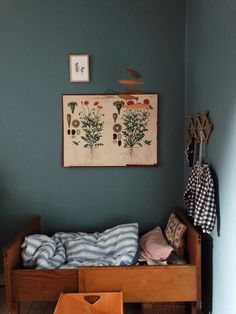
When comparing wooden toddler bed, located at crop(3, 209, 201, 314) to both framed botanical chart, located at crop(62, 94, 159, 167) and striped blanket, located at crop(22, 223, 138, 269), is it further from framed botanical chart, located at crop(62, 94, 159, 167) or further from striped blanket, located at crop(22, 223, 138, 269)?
framed botanical chart, located at crop(62, 94, 159, 167)

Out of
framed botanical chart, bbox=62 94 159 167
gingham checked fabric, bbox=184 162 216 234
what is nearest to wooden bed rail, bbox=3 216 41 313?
framed botanical chart, bbox=62 94 159 167

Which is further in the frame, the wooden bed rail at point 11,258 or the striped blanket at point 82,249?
the striped blanket at point 82,249

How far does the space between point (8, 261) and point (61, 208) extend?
0.78 meters

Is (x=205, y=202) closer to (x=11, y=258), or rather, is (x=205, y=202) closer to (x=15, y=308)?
(x=11, y=258)

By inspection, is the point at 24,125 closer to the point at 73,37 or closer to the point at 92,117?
the point at 92,117

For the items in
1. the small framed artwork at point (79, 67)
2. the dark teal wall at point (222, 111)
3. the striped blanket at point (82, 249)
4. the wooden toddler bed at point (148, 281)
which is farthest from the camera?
the small framed artwork at point (79, 67)

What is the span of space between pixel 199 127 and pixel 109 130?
0.78 metres

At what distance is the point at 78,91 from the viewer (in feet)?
8.95

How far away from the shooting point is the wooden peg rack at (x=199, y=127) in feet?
6.88

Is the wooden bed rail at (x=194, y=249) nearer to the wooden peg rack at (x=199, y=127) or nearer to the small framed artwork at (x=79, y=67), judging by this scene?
the wooden peg rack at (x=199, y=127)

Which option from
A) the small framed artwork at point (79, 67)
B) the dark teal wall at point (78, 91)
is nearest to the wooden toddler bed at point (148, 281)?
the dark teal wall at point (78, 91)

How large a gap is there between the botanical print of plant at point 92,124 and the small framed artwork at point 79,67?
20cm

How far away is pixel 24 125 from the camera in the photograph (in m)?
2.75

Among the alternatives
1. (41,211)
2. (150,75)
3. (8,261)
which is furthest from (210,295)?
(150,75)
